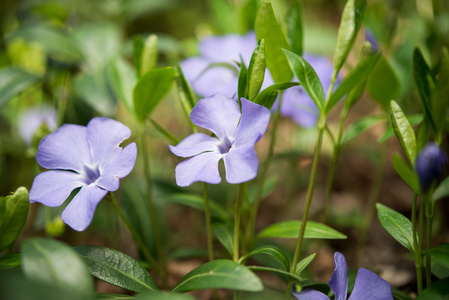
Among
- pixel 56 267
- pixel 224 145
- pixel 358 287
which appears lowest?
pixel 358 287

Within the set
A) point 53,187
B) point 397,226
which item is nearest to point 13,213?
point 53,187

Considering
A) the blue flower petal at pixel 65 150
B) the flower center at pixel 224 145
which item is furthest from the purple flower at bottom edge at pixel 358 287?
the blue flower petal at pixel 65 150

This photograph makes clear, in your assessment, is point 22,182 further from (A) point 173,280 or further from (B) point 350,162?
(B) point 350,162

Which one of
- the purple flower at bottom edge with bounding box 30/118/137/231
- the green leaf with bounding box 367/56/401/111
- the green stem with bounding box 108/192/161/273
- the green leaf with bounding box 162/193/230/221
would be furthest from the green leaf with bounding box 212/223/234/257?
the green leaf with bounding box 367/56/401/111

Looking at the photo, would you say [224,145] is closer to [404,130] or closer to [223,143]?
[223,143]

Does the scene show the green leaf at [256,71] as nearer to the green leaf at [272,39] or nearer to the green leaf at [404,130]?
the green leaf at [272,39]

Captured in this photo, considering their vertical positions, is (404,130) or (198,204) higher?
(404,130)

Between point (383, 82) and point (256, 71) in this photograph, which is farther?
point (383, 82)

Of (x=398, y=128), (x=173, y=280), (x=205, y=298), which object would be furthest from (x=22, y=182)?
(x=398, y=128)
